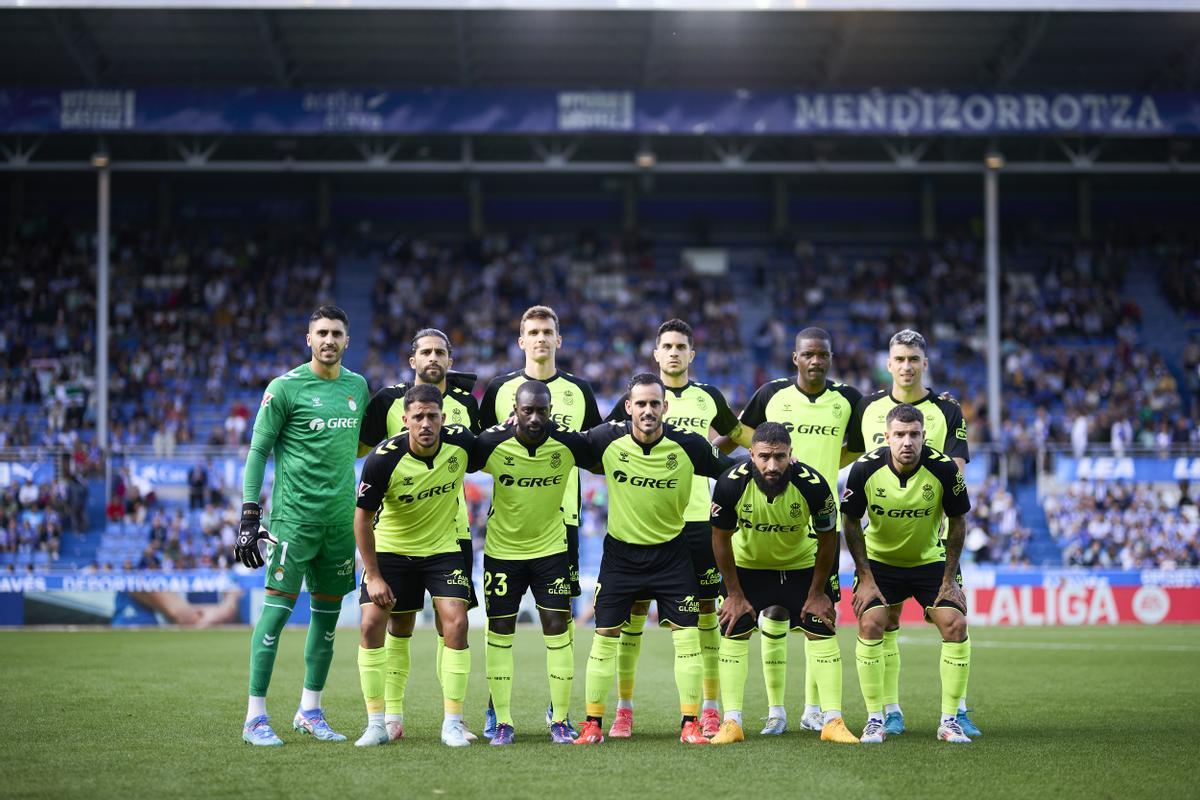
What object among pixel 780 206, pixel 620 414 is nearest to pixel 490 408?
pixel 620 414

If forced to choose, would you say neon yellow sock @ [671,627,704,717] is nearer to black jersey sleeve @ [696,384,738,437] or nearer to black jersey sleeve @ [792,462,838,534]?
black jersey sleeve @ [792,462,838,534]

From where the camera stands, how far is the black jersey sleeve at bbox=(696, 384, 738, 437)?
31.9 feet

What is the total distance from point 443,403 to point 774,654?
9.61 ft

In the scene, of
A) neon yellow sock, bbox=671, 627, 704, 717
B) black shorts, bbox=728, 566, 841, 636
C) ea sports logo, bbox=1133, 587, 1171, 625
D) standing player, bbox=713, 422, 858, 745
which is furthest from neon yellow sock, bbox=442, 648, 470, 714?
ea sports logo, bbox=1133, 587, 1171, 625

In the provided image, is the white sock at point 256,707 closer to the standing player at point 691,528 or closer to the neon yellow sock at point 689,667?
the standing player at point 691,528

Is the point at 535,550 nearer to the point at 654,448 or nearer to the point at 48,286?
the point at 654,448

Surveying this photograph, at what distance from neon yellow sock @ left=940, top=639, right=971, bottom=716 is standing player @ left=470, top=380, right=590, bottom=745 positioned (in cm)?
246

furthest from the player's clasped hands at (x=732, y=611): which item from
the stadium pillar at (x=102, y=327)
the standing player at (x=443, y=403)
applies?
the stadium pillar at (x=102, y=327)

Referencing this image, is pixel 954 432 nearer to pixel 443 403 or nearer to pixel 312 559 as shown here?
pixel 443 403

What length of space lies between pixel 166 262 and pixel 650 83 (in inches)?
531

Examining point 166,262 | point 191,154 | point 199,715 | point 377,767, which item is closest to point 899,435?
point 377,767

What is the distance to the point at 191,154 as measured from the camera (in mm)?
31672

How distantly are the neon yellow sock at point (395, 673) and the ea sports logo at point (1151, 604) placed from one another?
18.8 m

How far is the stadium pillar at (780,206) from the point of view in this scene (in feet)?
121
